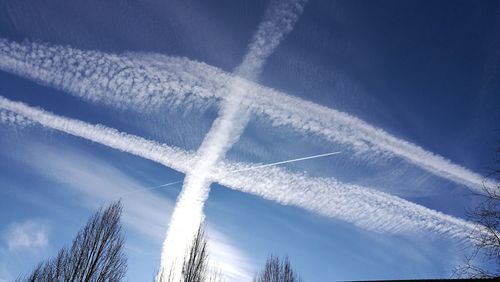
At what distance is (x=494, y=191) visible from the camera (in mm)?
9047

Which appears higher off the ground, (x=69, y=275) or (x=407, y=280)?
(x=407, y=280)

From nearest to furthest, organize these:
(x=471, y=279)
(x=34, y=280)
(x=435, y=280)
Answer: (x=471, y=279)
(x=435, y=280)
(x=34, y=280)

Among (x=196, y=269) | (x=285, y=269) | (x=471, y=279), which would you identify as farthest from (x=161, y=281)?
(x=471, y=279)

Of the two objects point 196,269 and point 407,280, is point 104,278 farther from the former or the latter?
point 407,280

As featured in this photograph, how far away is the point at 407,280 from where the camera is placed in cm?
879

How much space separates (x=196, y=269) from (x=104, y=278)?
5976 mm

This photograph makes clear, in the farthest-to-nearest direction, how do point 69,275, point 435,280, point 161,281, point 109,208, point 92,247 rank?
point 161,281 → point 109,208 → point 92,247 → point 69,275 → point 435,280

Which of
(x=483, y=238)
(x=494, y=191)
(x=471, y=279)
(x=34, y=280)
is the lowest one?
(x=34, y=280)

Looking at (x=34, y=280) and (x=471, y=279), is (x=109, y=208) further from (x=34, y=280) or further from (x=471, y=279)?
(x=471, y=279)

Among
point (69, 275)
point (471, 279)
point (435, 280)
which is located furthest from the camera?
point (69, 275)

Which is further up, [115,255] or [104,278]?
[115,255]

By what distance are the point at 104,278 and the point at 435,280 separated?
1742 centimetres

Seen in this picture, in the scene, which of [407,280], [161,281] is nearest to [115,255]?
[161,281]

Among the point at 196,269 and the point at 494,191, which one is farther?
the point at 196,269
